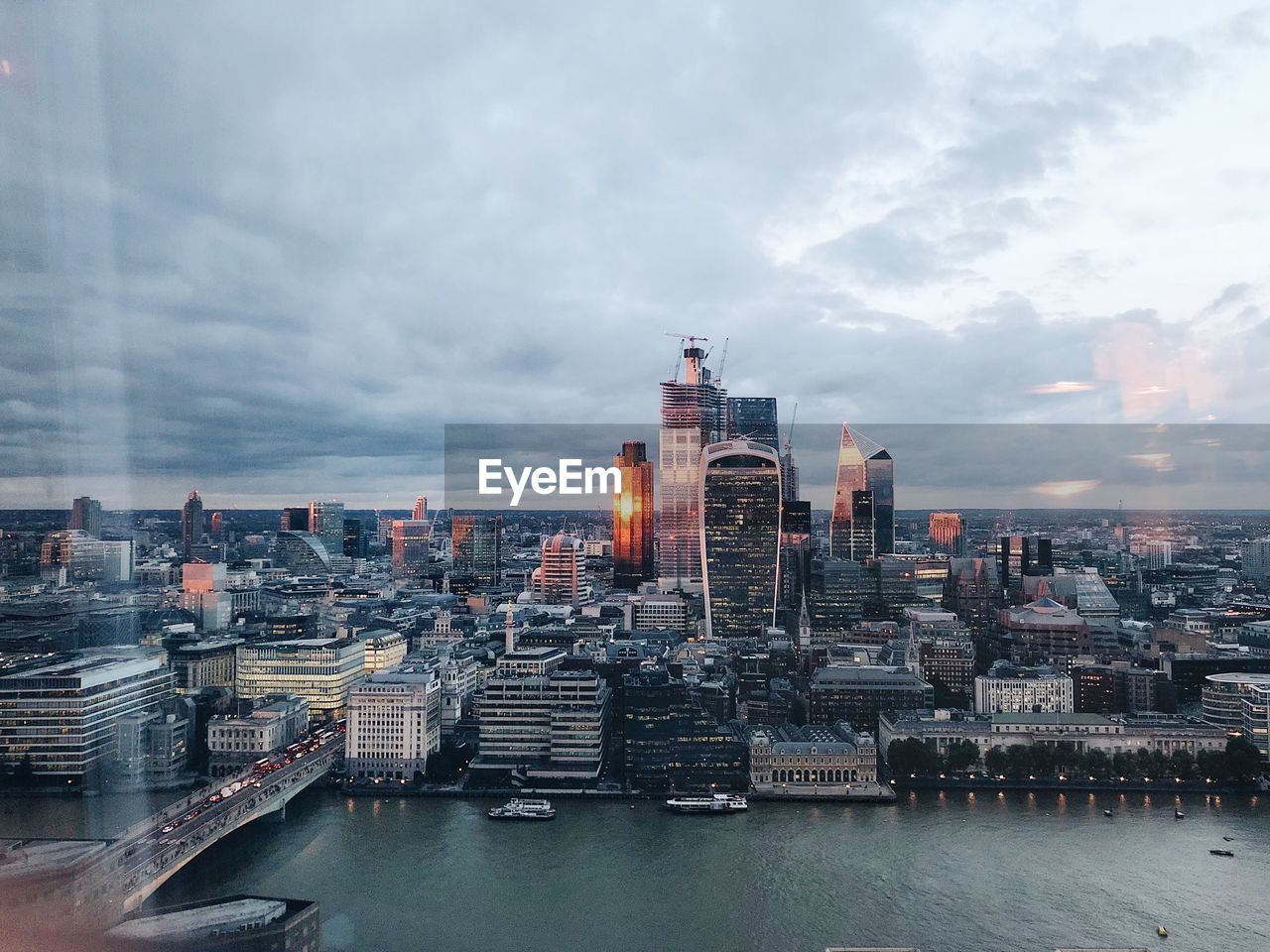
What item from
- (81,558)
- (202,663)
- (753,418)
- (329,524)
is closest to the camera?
(81,558)

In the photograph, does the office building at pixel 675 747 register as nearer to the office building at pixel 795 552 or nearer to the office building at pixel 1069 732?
the office building at pixel 1069 732

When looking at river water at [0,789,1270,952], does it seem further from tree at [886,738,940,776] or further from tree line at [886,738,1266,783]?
tree at [886,738,940,776]

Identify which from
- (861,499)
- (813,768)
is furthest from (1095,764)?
(861,499)

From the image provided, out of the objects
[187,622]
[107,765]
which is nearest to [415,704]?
[187,622]

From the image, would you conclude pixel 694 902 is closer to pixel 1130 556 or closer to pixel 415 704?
pixel 415 704

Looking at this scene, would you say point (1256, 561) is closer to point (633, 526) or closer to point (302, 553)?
point (633, 526)
